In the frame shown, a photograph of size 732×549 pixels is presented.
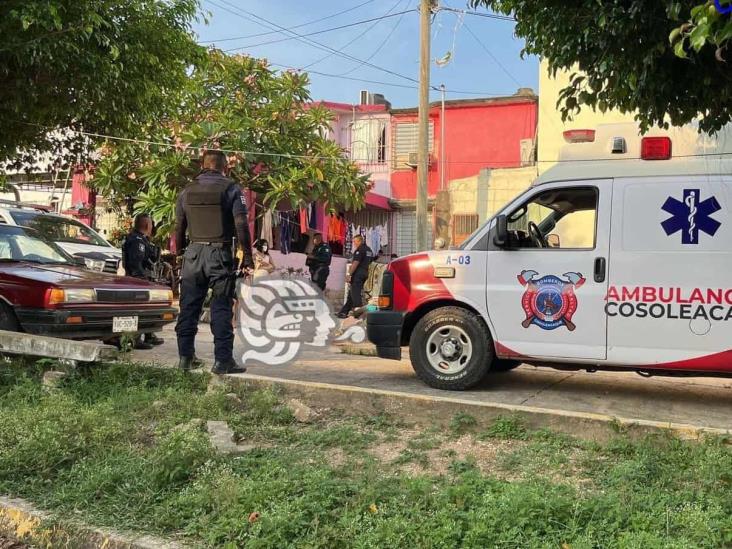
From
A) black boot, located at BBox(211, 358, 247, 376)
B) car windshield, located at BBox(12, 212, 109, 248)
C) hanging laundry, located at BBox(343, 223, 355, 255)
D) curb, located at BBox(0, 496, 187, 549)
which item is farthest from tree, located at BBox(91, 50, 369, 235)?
curb, located at BBox(0, 496, 187, 549)

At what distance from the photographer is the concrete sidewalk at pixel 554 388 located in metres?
5.43

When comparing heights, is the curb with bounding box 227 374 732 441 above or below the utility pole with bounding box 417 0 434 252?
below

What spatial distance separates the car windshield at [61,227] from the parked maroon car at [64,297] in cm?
187

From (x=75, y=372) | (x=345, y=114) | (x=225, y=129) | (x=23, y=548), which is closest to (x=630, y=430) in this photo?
(x=23, y=548)

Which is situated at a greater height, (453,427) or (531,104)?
(531,104)

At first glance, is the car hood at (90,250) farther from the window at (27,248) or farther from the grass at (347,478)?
the grass at (347,478)

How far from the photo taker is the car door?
560 centimetres

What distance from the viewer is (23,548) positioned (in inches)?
135

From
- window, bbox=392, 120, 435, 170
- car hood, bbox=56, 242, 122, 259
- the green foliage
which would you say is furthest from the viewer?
window, bbox=392, 120, 435, 170

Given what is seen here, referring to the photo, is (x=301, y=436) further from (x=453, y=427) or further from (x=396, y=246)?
(x=396, y=246)

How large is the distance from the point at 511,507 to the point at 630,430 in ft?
5.28

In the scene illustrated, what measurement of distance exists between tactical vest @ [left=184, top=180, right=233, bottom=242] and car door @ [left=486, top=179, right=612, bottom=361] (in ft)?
7.73

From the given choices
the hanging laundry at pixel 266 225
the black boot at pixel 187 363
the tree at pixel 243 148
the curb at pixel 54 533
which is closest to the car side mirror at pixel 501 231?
the black boot at pixel 187 363

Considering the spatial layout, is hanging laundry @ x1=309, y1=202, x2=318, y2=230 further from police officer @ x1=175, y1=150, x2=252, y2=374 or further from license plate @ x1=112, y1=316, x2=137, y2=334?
police officer @ x1=175, y1=150, x2=252, y2=374
